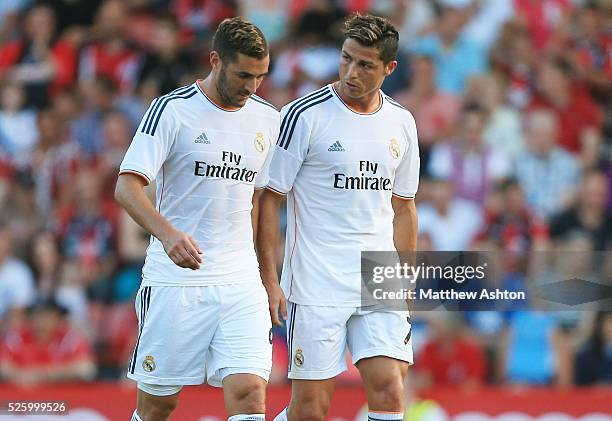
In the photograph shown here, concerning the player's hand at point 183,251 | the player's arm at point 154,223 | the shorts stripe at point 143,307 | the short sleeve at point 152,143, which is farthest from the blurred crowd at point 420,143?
the player's hand at point 183,251

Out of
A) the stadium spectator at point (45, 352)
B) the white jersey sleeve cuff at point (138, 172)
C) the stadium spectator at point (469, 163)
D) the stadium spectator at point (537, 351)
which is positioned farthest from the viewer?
the stadium spectator at point (469, 163)

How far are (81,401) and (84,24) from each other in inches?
206

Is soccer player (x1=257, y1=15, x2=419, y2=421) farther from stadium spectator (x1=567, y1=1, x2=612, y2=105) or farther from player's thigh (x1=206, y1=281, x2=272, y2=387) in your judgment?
stadium spectator (x1=567, y1=1, x2=612, y2=105)

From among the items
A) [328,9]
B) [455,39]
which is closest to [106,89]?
[328,9]

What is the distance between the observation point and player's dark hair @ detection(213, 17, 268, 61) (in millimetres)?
6629

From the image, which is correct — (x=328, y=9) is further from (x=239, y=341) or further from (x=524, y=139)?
(x=239, y=341)

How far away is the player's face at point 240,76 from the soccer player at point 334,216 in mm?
580

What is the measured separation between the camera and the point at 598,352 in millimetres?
10883

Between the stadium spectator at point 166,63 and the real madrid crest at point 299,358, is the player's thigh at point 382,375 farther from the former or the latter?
the stadium spectator at point 166,63

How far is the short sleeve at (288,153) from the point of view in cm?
724

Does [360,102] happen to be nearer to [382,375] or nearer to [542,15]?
[382,375]

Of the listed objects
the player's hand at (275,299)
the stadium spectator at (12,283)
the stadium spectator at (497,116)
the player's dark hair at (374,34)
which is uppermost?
the stadium spectator at (497,116)

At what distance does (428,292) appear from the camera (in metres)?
9.37

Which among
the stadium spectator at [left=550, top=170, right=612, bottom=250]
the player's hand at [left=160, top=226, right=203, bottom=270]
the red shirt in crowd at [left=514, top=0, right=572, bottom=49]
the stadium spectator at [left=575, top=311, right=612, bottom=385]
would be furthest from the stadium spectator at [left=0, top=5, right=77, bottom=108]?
the player's hand at [left=160, top=226, right=203, bottom=270]
